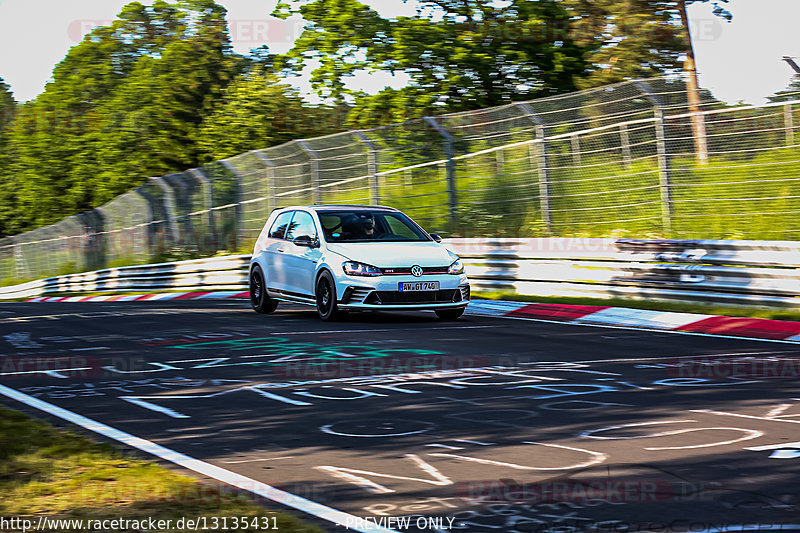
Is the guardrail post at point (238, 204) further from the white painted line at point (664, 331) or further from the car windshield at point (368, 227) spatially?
the white painted line at point (664, 331)

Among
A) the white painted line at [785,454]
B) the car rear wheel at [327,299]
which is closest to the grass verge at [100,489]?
→ the white painted line at [785,454]

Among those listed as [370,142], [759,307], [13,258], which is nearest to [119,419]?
[759,307]

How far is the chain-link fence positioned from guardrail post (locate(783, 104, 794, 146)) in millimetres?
15

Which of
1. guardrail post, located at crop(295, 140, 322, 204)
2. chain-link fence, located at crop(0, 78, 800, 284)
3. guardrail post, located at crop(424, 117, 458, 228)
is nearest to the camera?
chain-link fence, located at crop(0, 78, 800, 284)

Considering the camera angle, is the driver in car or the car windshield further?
the driver in car

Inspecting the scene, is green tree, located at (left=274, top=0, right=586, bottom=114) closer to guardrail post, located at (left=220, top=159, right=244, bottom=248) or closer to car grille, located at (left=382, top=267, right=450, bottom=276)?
guardrail post, located at (left=220, top=159, right=244, bottom=248)

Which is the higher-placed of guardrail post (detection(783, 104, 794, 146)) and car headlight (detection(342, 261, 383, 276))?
guardrail post (detection(783, 104, 794, 146))

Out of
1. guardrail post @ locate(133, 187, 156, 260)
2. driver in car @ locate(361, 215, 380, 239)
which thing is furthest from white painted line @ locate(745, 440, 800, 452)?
guardrail post @ locate(133, 187, 156, 260)

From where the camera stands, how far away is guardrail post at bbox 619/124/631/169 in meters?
16.4

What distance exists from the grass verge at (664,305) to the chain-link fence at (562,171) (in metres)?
1.29

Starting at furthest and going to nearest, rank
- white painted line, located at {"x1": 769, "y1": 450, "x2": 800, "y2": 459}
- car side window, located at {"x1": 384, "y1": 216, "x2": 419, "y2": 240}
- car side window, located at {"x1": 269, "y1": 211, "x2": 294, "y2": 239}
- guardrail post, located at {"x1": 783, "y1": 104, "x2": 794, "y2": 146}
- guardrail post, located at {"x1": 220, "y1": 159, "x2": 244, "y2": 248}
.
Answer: guardrail post, located at {"x1": 220, "y1": 159, "x2": 244, "y2": 248}, car side window, located at {"x1": 269, "y1": 211, "x2": 294, "y2": 239}, car side window, located at {"x1": 384, "y1": 216, "x2": 419, "y2": 240}, guardrail post, located at {"x1": 783, "y1": 104, "x2": 794, "y2": 146}, white painted line, located at {"x1": 769, "y1": 450, "x2": 800, "y2": 459}

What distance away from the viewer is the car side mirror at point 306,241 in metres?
14.7

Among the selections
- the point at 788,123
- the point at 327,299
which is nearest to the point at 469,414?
the point at 327,299

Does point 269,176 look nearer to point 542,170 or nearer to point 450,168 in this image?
point 450,168
